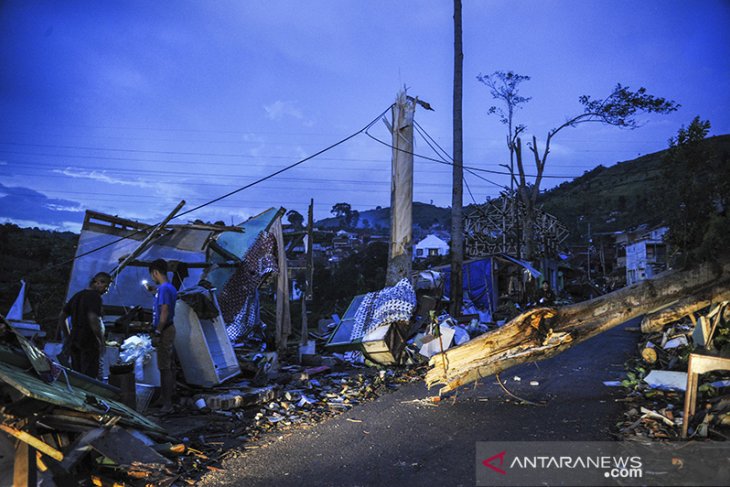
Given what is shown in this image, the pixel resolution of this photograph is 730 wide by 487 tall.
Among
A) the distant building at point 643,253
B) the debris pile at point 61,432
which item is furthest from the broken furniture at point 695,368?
the distant building at point 643,253

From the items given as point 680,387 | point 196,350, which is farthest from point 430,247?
point 680,387

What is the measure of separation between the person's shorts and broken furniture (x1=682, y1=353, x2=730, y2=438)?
5708mm

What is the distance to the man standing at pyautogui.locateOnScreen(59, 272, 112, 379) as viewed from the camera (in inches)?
228

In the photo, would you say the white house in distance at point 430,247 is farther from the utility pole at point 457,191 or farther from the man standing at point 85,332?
the man standing at point 85,332

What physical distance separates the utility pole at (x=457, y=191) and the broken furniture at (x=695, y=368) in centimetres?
879

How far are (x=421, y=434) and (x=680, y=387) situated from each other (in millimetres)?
3385

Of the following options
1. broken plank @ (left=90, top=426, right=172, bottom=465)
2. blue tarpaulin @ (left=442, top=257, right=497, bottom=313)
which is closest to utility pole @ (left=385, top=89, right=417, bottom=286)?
blue tarpaulin @ (left=442, top=257, right=497, bottom=313)

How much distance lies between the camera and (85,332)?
5.83m

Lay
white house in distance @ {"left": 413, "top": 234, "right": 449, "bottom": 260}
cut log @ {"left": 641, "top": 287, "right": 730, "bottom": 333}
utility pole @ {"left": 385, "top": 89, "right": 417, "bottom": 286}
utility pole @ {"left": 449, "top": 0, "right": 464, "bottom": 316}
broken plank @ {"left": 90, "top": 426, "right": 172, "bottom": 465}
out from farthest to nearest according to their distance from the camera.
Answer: white house in distance @ {"left": 413, "top": 234, "right": 449, "bottom": 260} → utility pole @ {"left": 449, "top": 0, "right": 464, "bottom": 316} → utility pole @ {"left": 385, "top": 89, "right": 417, "bottom": 286} → cut log @ {"left": 641, "top": 287, "right": 730, "bottom": 333} → broken plank @ {"left": 90, "top": 426, "right": 172, "bottom": 465}

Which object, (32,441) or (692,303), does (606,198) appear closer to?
(692,303)

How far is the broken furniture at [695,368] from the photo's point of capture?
3908 millimetres

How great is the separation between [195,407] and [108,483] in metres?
2.48

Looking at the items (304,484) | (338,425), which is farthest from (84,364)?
(304,484)

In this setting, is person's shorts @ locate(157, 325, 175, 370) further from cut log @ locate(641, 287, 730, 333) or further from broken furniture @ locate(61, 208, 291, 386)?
cut log @ locate(641, 287, 730, 333)
